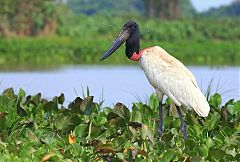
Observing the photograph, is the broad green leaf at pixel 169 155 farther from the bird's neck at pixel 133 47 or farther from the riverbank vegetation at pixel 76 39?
the riverbank vegetation at pixel 76 39

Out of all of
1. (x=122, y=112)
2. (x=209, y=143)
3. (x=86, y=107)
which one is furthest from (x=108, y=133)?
(x=209, y=143)

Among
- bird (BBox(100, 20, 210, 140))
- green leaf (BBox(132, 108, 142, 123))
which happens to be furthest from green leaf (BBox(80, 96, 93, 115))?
bird (BBox(100, 20, 210, 140))

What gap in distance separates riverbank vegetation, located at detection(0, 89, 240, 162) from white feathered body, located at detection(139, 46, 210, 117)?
0.71 ft

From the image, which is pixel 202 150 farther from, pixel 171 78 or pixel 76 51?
pixel 76 51

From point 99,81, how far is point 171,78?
32.6ft

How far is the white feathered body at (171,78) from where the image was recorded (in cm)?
690

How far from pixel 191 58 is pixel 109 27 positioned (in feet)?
60.9

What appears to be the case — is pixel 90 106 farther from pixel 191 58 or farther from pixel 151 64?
pixel 191 58

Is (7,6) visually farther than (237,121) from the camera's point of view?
Yes

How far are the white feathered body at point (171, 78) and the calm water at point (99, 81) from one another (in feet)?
16.1

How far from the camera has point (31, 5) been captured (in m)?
29.1

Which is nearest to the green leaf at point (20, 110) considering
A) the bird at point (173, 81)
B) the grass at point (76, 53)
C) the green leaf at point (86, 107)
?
the green leaf at point (86, 107)

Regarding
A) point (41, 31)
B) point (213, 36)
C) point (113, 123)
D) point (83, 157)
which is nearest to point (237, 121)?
point (113, 123)

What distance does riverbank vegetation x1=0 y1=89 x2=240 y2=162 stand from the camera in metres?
5.95
